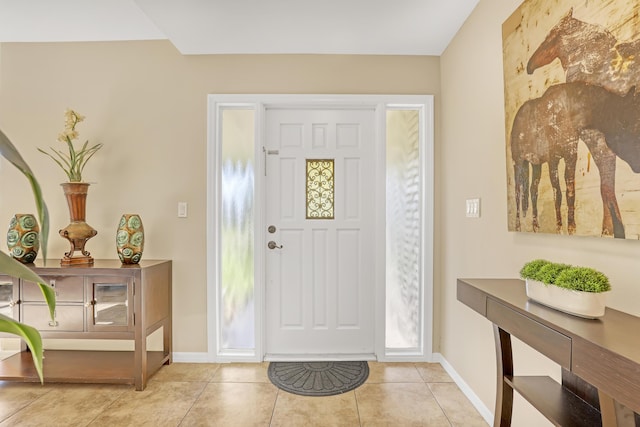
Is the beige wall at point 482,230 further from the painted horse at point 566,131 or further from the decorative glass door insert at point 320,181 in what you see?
the decorative glass door insert at point 320,181

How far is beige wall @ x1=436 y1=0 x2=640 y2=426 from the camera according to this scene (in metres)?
1.27

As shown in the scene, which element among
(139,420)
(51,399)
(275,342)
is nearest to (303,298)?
(275,342)

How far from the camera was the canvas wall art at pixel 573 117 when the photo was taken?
104 centimetres

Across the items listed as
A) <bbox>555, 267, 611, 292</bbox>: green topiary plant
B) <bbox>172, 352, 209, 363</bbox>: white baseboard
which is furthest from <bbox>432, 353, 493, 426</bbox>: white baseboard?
<bbox>172, 352, 209, 363</bbox>: white baseboard

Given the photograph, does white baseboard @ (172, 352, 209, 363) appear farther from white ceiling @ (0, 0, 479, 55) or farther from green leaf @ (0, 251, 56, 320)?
green leaf @ (0, 251, 56, 320)

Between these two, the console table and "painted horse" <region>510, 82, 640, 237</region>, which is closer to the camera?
"painted horse" <region>510, 82, 640, 237</region>

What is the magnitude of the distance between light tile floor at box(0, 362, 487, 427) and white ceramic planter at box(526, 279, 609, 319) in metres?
1.27

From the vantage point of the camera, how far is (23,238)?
7.70 feet

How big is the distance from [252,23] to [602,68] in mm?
1959

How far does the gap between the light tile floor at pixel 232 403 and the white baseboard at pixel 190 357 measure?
17cm

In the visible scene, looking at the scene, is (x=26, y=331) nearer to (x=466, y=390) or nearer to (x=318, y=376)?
(x=318, y=376)

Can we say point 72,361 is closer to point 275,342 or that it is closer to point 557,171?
point 275,342

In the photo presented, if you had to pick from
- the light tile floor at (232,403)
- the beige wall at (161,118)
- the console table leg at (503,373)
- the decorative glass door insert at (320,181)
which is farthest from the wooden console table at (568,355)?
the beige wall at (161,118)

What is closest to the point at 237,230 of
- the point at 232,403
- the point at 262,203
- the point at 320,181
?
the point at 262,203
